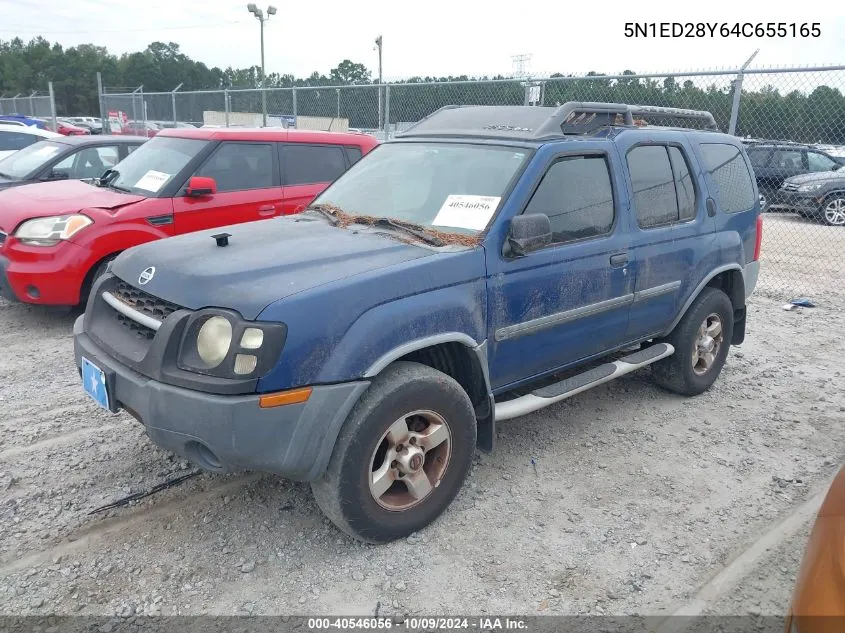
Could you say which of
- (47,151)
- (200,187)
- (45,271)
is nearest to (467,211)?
(200,187)

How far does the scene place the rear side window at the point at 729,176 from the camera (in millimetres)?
4746

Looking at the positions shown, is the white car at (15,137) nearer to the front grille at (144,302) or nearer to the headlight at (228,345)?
the front grille at (144,302)

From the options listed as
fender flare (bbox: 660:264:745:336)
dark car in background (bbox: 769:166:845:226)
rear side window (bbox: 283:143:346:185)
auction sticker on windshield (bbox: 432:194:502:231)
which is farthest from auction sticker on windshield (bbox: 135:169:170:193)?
dark car in background (bbox: 769:166:845:226)

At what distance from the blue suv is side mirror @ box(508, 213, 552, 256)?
1cm

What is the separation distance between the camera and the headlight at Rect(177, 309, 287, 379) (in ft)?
8.29

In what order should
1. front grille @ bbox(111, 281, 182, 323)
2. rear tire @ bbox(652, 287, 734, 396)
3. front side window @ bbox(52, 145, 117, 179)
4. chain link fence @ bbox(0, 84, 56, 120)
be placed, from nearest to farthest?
front grille @ bbox(111, 281, 182, 323) → rear tire @ bbox(652, 287, 734, 396) → front side window @ bbox(52, 145, 117, 179) → chain link fence @ bbox(0, 84, 56, 120)

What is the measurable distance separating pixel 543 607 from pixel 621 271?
6.63 ft

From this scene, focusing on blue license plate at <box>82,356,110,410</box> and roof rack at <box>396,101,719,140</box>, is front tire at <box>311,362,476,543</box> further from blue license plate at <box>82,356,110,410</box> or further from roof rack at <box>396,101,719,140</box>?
roof rack at <box>396,101,719,140</box>

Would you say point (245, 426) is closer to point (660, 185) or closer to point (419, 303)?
point (419, 303)

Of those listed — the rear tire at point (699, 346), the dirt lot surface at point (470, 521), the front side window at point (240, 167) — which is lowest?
the dirt lot surface at point (470, 521)

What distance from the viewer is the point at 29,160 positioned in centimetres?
789

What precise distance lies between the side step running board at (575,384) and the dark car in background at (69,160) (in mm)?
6146

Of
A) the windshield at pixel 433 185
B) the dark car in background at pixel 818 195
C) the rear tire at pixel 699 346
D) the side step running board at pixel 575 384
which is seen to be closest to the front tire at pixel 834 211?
the dark car in background at pixel 818 195

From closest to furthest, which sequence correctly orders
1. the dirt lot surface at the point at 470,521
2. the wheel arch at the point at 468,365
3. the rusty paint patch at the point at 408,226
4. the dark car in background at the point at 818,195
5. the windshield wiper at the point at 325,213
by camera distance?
the dirt lot surface at the point at 470,521 < the wheel arch at the point at 468,365 < the rusty paint patch at the point at 408,226 < the windshield wiper at the point at 325,213 < the dark car in background at the point at 818,195
